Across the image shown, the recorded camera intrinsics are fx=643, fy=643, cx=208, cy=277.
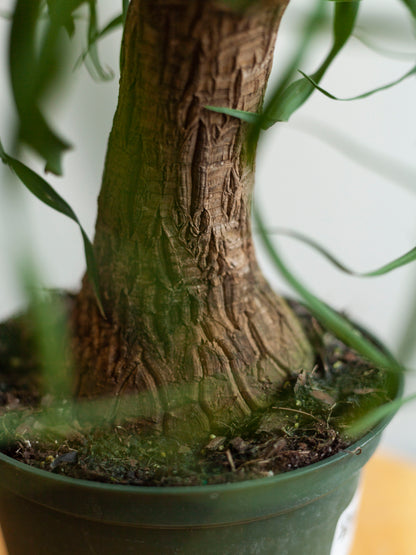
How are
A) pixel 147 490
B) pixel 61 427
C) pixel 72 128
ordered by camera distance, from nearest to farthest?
pixel 147 490 < pixel 61 427 < pixel 72 128

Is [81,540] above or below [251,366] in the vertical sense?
below

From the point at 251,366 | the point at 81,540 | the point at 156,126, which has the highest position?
the point at 156,126

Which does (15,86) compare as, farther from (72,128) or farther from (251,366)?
(72,128)

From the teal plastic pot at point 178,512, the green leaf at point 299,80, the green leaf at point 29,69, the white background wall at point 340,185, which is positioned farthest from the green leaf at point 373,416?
the white background wall at point 340,185

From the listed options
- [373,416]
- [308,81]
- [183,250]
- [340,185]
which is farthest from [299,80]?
[340,185]

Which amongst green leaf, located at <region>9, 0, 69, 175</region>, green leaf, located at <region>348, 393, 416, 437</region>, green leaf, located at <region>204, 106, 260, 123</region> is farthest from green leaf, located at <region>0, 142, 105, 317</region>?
green leaf, located at <region>348, 393, 416, 437</region>

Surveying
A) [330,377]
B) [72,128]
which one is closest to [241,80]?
[330,377]
